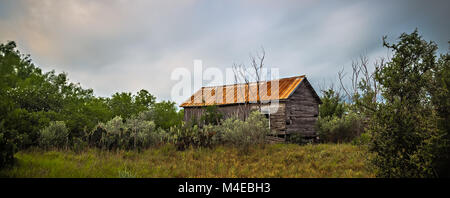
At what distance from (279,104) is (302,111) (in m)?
2.34

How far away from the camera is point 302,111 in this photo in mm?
17703

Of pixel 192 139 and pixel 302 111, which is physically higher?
pixel 302 111

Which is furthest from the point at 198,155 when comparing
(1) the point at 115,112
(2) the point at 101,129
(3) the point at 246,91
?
(1) the point at 115,112

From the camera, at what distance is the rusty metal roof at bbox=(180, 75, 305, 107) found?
1739 centimetres

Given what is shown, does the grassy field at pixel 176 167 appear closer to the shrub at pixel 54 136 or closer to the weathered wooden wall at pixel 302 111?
the shrub at pixel 54 136

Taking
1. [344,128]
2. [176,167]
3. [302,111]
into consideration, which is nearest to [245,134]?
[176,167]

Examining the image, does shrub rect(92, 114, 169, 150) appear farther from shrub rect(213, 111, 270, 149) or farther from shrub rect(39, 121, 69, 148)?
shrub rect(213, 111, 270, 149)

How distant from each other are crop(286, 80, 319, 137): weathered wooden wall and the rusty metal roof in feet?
2.32

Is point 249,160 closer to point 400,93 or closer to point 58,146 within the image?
point 400,93

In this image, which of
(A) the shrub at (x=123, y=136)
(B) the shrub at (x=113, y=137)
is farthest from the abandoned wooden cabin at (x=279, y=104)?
(B) the shrub at (x=113, y=137)

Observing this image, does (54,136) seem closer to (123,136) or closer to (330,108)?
(123,136)

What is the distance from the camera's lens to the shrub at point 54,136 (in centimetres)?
925

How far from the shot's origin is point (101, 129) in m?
10.1
